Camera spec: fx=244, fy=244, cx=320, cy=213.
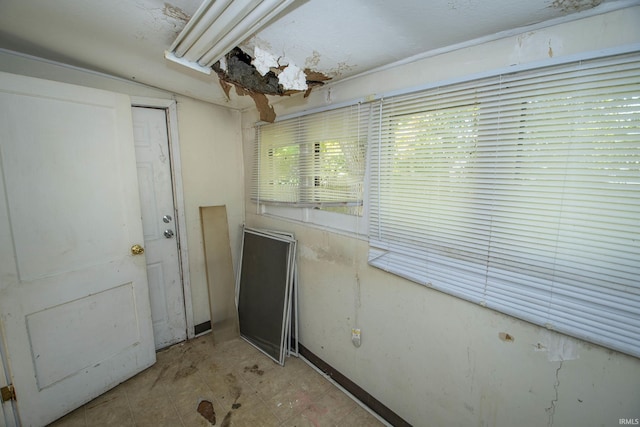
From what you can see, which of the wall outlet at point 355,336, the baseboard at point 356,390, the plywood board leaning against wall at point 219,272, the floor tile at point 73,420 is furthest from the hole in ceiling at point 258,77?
the floor tile at point 73,420

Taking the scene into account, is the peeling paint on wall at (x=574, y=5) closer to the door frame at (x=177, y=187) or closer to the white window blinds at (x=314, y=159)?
the white window blinds at (x=314, y=159)

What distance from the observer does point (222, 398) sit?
178 centimetres

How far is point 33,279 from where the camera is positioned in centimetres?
148

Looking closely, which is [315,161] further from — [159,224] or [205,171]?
[159,224]

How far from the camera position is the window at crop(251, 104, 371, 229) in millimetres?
1609

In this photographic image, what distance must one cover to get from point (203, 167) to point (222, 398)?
1.94 meters

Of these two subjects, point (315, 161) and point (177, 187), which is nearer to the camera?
point (315, 161)

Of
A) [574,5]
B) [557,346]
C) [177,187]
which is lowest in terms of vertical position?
[557,346]

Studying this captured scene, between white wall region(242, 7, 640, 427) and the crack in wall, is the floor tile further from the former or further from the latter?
the crack in wall

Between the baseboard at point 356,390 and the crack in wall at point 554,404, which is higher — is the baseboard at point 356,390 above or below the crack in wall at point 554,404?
below

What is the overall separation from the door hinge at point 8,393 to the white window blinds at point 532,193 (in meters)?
2.41

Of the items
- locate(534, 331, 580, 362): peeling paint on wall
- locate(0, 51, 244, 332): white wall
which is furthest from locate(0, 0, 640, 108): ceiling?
locate(534, 331, 580, 362): peeling paint on wall

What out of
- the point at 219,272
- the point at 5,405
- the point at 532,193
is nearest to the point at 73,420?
the point at 5,405

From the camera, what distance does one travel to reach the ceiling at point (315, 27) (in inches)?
35.2
